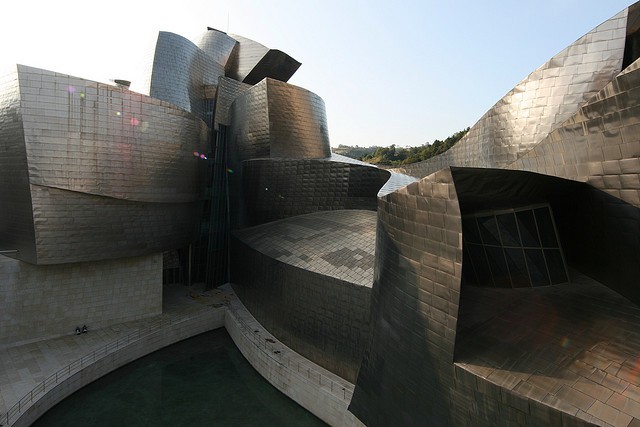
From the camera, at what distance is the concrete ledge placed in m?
10.5

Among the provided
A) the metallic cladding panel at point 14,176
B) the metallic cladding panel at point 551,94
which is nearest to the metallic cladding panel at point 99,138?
the metallic cladding panel at point 14,176

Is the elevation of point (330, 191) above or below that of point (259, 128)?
below

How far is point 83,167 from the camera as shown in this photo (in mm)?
13242

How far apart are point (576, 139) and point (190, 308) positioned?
17697mm

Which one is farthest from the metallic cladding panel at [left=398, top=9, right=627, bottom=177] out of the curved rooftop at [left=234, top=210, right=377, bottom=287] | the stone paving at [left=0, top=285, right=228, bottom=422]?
the stone paving at [left=0, top=285, right=228, bottom=422]

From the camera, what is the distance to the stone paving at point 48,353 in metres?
11.2

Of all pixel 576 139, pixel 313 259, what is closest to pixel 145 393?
pixel 313 259

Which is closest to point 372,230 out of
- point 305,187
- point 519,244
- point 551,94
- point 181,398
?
point 305,187

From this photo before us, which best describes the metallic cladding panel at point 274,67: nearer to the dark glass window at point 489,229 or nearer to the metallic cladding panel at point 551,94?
the metallic cladding panel at point 551,94

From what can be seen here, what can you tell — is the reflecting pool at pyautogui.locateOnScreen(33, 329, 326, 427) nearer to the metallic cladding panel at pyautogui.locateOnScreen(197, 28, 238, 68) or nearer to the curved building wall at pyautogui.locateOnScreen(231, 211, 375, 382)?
the curved building wall at pyautogui.locateOnScreen(231, 211, 375, 382)

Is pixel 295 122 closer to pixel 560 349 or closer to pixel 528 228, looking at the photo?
pixel 528 228

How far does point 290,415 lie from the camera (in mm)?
11391

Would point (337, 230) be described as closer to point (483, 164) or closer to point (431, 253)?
point (483, 164)

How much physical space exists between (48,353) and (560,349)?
660 inches
